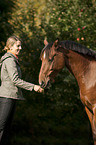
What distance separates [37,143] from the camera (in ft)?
22.7

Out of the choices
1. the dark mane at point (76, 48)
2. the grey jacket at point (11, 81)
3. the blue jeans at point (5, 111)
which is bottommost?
the blue jeans at point (5, 111)

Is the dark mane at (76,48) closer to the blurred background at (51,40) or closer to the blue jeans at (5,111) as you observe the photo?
the blue jeans at (5,111)

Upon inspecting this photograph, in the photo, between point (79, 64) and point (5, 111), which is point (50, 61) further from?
point (5, 111)

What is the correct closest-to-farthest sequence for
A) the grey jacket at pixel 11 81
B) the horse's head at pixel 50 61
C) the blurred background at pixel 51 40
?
the horse's head at pixel 50 61, the grey jacket at pixel 11 81, the blurred background at pixel 51 40

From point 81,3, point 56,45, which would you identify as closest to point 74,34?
point 81,3

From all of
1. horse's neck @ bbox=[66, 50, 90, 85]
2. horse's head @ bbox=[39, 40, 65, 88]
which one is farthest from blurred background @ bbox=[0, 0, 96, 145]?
horse's head @ bbox=[39, 40, 65, 88]

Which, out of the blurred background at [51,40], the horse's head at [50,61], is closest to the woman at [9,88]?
the horse's head at [50,61]

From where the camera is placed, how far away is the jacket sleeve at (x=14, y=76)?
9.52 ft

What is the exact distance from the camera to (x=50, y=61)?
2.82 meters

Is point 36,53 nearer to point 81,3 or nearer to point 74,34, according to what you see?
point 74,34

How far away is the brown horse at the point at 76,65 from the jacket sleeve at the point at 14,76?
0.74ft

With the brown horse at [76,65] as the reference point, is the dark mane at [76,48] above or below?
above

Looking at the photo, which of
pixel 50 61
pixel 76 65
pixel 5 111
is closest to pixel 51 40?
pixel 76 65

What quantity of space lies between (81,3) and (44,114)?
13.8ft
